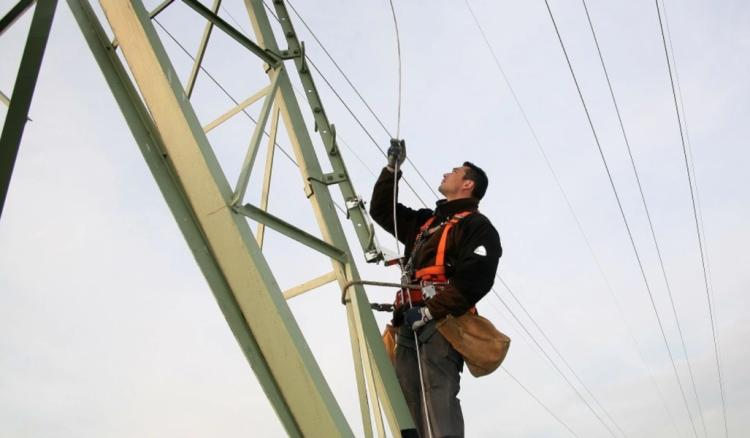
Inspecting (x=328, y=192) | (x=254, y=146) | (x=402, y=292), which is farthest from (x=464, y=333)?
(x=254, y=146)

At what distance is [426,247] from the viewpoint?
14.9 feet

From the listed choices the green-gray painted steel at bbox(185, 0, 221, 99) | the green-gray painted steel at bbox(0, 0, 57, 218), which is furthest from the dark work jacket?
the green-gray painted steel at bbox(0, 0, 57, 218)

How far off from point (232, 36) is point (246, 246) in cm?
154

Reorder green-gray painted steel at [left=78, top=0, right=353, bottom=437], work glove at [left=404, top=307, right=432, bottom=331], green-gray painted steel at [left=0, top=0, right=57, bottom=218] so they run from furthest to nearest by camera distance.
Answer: work glove at [left=404, top=307, right=432, bottom=331], green-gray painted steel at [left=78, top=0, right=353, bottom=437], green-gray painted steel at [left=0, top=0, right=57, bottom=218]

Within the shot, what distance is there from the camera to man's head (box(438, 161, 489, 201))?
4.91 meters

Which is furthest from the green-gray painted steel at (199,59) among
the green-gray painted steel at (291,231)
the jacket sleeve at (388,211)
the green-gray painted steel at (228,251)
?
the jacket sleeve at (388,211)

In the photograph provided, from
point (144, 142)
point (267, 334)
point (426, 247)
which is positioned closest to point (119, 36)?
point (144, 142)

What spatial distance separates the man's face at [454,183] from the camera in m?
4.91

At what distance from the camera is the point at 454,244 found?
173 inches

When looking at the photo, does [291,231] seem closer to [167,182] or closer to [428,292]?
[167,182]

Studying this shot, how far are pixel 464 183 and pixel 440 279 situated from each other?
858 millimetres

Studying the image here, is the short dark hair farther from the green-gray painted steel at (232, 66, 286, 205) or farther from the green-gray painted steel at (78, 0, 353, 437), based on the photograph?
the green-gray painted steel at (78, 0, 353, 437)

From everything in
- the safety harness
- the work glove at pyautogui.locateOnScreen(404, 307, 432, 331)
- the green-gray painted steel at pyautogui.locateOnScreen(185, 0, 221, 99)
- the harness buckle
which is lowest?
the work glove at pyautogui.locateOnScreen(404, 307, 432, 331)

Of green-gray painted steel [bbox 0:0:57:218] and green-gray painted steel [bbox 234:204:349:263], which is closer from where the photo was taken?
green-gray painted steel [bbox 0:0:57:218]
